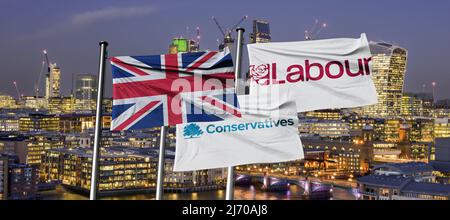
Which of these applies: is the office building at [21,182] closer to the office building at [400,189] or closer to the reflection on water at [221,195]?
the reflection on water at [221,195]

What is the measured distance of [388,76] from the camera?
5159 centimetres

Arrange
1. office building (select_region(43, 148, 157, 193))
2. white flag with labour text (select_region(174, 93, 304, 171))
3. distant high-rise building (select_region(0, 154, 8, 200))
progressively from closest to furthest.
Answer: white flag with labour text (select_region(174, 93, 304, 171)) → distant high-rise building (select_region(0, 154, 8, 200)) → office building (select_region(43, 148, 157, 193))

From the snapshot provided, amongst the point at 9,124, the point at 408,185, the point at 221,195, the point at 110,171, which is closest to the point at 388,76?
the point at 9,124

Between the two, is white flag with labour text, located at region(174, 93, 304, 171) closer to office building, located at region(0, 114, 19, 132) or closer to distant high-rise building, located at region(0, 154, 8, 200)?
distant high-rise building, located at region(0, 154, 8, 200)

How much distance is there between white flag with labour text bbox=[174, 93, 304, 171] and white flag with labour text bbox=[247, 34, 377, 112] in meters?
0.08

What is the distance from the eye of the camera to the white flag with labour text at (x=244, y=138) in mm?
1916

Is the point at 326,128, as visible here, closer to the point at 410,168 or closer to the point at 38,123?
the point at 38,123

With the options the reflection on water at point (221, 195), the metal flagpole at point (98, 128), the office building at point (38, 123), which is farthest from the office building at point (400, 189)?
the office building at point (38, 123)

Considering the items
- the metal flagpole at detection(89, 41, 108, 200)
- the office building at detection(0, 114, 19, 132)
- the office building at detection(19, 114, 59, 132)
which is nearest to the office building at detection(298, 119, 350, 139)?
the office building at detection(19, 114, 59, 132)

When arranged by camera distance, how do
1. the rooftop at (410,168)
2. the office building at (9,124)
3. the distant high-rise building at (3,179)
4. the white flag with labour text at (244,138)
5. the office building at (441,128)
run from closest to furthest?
the white flag with labour text at (244,138), the distant high-rise building at (3,179), the rooftop at (410,168), the office building at (441,128), the office building at (9,124)

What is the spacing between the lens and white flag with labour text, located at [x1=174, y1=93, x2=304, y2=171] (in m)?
1.92
